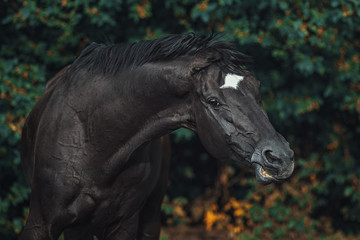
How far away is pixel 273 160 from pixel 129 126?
0.86 meters

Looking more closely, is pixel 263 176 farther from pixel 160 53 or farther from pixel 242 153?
pixel 160 53

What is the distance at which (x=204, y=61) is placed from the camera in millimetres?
3258

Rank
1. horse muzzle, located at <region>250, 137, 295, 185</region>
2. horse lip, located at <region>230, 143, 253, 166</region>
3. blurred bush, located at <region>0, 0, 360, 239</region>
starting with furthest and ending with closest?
blurred bush, located at <region>0, 0, 360, 239</region> < horse lip, located at <region>230, 143, 253, 166</region> < horse muzzle, located at <region>250, 137, 295, 185</region>

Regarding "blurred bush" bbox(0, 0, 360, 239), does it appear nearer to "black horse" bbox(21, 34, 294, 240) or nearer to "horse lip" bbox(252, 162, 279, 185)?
"black horse" bbox(21, 34, 294, 240)

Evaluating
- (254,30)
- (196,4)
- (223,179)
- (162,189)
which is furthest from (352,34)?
(162,189)

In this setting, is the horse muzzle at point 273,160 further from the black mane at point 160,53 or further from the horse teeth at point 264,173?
the black mane at point 160,53

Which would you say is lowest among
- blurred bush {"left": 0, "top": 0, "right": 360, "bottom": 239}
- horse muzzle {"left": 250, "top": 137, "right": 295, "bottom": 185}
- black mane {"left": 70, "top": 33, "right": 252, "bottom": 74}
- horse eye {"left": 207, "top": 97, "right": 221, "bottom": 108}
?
blurred bush {"left": 0, "top": 0, "right": 360, "bottom": 239}

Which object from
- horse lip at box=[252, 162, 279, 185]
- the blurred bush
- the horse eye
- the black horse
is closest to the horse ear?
the black horse

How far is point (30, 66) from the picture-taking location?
19.3ft

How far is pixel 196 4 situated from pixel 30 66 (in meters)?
1.56

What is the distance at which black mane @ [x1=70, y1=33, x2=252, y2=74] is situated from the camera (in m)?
3.31

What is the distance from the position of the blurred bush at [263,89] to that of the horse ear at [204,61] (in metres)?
2.39

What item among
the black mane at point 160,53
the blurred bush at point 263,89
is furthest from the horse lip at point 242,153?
the blurred bush at point 263,89

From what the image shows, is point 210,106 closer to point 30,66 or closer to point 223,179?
point 30,66
